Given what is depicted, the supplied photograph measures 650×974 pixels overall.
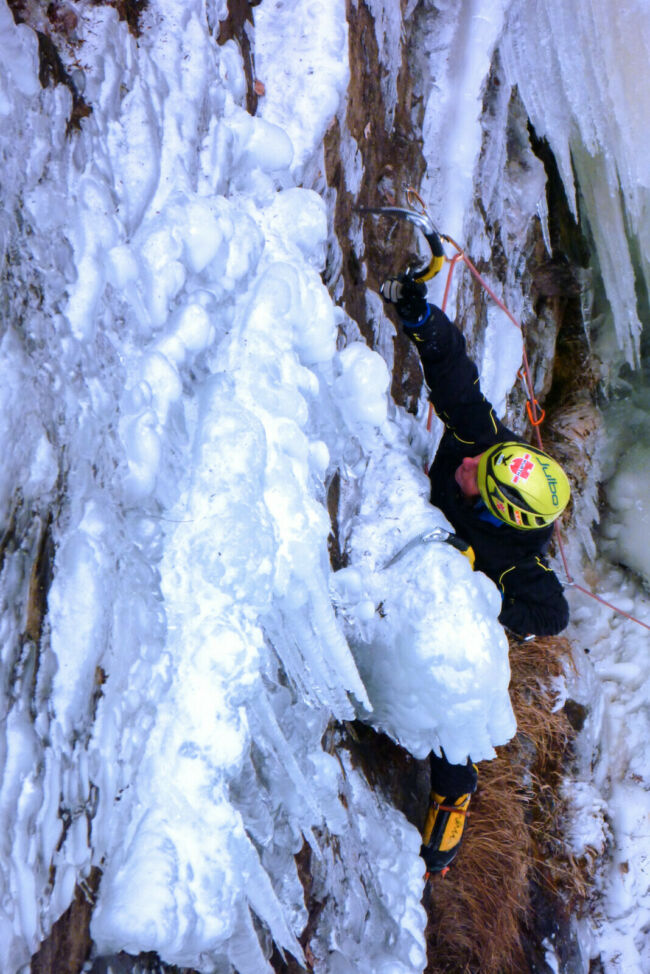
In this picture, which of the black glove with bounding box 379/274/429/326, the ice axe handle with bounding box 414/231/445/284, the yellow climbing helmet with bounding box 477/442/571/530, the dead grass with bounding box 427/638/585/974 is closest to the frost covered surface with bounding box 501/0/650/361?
the ice axe handle with bounding box 414/231/445/284

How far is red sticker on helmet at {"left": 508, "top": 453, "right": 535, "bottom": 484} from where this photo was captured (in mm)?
2090

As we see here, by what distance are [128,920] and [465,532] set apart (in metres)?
1.47

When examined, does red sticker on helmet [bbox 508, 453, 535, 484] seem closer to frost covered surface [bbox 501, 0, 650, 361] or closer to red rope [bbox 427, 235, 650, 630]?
red rope [bbox 427, 235, 650, 630]

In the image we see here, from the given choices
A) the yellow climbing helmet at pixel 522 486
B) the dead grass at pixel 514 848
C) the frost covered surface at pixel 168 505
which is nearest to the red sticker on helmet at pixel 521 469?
the yellow climbing helmet at pixel 522 486

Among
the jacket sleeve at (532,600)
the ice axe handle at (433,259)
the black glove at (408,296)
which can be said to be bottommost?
the jacket sleeve at (532,600)

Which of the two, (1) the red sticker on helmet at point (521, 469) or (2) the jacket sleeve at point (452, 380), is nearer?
(1) the red sticker on helmet at point (521, 469)

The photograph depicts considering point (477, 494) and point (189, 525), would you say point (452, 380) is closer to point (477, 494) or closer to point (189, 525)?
point (477, 494)

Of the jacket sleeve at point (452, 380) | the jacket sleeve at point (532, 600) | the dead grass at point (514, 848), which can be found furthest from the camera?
the dead grass at point (514, 848)

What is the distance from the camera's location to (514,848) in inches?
117

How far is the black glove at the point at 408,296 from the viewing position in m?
2.17

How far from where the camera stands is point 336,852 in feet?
6.46

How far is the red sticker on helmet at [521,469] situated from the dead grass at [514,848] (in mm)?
1562

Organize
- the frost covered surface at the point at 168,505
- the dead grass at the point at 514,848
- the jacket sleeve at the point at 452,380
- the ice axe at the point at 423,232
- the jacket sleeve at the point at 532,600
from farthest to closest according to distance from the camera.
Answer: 1. the dead grass at the point at 514,848
2. the jacket sleeve at the point at 532,600
3. the jacket sleeve at the point at 452,380
4. the ice axe at the point at 423,232
5. the frost covered surface at the point at 168,505

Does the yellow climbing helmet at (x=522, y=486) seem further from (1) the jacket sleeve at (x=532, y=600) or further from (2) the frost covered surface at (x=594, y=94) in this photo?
(2) the frost covered surface at (x=594, y=94)
